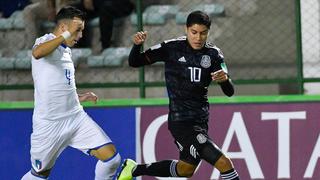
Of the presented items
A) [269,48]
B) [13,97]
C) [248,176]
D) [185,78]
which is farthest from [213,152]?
[13,97]

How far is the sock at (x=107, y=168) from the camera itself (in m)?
9.18

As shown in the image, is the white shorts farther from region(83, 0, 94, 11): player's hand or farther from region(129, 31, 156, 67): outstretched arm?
region(83, 0, 94, 11): player's hand

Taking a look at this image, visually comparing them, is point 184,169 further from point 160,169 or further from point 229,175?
point 229,175

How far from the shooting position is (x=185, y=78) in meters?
9.05

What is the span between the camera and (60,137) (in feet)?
30.0

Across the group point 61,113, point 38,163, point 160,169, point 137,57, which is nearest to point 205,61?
point 137,57

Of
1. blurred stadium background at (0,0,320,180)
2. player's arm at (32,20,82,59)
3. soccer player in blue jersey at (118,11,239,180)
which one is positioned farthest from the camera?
blurred stadium background at (0,0,320,180)

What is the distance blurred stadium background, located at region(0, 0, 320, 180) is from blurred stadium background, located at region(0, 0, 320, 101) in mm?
12

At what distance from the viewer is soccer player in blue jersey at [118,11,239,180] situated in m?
8.90

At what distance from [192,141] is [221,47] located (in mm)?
2341

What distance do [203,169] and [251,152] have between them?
0.56m

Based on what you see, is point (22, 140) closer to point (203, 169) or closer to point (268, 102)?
point (203, 169)

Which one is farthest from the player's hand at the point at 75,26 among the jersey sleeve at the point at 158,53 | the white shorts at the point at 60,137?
the white shorts at the point at 60,137

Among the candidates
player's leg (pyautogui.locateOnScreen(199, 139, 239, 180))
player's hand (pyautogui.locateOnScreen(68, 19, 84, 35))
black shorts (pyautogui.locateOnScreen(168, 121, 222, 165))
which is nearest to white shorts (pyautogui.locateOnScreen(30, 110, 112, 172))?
black shorts (pyautogui.locateOnScreen(168, 121, 222, 165))
